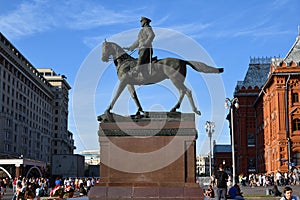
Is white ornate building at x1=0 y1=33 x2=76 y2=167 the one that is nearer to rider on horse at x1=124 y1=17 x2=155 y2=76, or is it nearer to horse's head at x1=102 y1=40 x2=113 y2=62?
horse's head at x1=102 y1=40 x2=113 y2=62

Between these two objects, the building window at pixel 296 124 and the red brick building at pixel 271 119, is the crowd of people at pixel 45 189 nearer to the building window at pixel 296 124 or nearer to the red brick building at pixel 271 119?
the red brick building at pixel 271 119

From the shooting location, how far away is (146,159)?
18625 mm

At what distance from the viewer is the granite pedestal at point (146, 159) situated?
18.1 meters

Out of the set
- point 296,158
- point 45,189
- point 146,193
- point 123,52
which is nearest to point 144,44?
point 123,52

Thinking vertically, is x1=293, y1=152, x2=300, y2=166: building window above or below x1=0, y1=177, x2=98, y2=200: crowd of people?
above

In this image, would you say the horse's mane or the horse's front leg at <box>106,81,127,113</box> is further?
the horse's mane

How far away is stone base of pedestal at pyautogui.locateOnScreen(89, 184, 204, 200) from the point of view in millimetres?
17766

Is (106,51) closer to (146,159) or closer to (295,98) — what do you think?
(146,159)

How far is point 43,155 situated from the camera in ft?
421

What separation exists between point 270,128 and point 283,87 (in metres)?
10.5

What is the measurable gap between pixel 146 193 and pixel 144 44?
21.0ft

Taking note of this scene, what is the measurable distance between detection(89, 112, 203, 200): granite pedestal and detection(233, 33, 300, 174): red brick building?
49.9 meters

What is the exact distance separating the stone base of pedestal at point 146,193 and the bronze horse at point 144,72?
11.3 feet

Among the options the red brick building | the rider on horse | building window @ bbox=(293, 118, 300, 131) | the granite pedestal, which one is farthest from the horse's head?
building window @ bbox=(293, 118, 300, 131)
